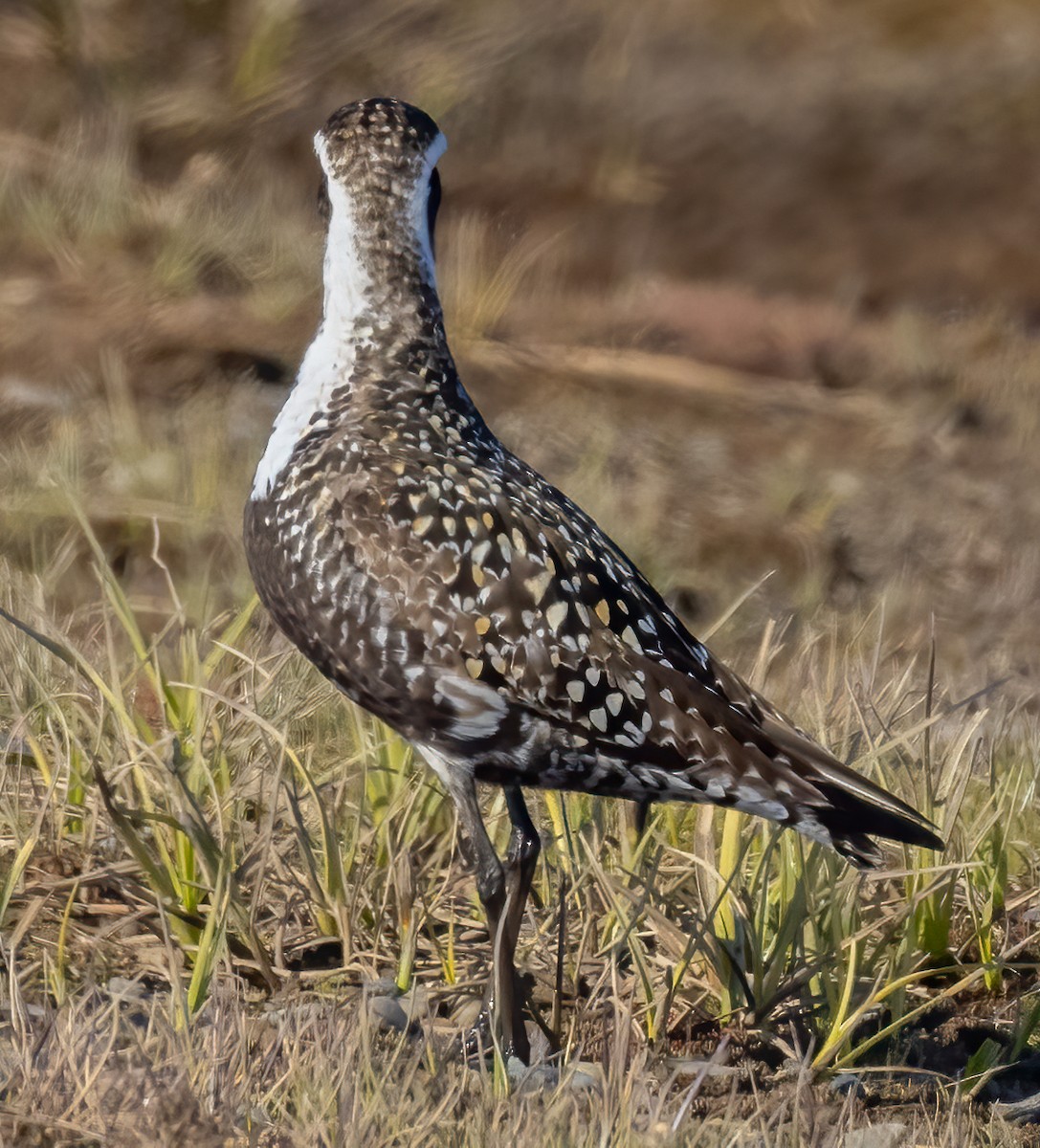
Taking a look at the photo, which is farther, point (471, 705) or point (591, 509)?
point (591, 509)

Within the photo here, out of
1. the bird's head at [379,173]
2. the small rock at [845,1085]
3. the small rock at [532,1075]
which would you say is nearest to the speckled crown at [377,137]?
the bird's head at [379,173]

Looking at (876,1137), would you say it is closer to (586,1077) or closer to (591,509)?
(586,1077)

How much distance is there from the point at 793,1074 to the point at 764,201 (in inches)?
350

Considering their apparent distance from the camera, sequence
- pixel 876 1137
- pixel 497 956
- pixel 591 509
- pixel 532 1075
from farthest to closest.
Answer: pixel 591 509 < pixel 497 956 < pixel 532 1075 < pixel 876 1137

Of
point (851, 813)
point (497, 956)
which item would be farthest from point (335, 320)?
point (851, 813)

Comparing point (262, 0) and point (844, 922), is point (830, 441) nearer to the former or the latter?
point (262, 0)

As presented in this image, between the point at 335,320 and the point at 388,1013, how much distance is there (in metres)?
1.76

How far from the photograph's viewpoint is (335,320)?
449cm

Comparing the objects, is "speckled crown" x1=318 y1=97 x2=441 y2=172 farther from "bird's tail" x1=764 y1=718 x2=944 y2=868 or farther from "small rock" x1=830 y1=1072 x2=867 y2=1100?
→ "small rock" x1=830 y1=1072 x2=867 y2=1100

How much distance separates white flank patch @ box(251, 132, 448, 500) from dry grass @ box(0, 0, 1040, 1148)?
0.72 meters

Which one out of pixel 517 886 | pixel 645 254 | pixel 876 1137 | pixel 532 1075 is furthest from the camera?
pixel 645 254

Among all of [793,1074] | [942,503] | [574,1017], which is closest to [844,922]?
[793,1074]

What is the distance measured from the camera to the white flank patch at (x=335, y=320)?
4.39 metres

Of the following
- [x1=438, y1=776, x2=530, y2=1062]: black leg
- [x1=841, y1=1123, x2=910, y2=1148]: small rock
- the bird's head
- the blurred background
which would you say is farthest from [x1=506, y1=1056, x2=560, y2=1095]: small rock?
the blurred background
